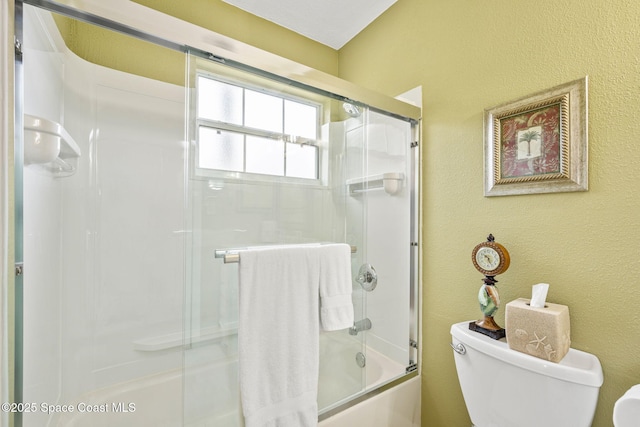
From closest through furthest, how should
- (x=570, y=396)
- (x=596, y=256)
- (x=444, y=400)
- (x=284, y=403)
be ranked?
1. (x=570, y=396)
2. (x=596, y=256)
3. (x=284, y=403)
4. (x=444, y=400)

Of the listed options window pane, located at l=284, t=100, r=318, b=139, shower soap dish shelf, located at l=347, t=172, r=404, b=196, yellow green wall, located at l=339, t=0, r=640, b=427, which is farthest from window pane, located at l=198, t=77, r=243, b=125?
yellow green wall, located at l=339, t=0, r=640, b=427

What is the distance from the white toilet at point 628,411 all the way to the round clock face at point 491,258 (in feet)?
1.44

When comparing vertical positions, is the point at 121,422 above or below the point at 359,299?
below

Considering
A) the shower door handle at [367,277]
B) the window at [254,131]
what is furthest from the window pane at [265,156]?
the shower door handle at [367,277]

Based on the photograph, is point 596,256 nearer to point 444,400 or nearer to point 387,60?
point 444,400

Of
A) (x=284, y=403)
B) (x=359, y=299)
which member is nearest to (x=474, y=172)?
(x=359, y=299)

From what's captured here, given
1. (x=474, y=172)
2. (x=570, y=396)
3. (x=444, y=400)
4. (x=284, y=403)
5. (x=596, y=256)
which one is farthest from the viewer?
(x=444, y=400)

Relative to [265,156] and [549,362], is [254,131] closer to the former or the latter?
[265,156]

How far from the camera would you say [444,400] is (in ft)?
4.37

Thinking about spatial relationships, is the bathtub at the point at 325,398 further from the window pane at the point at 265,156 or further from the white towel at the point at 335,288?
the window pane at the point at 265,156

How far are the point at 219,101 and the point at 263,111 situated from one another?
165 mm

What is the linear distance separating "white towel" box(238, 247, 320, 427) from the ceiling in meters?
1.46

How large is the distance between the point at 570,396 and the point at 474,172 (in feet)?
2.71

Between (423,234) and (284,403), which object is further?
(423,234)
